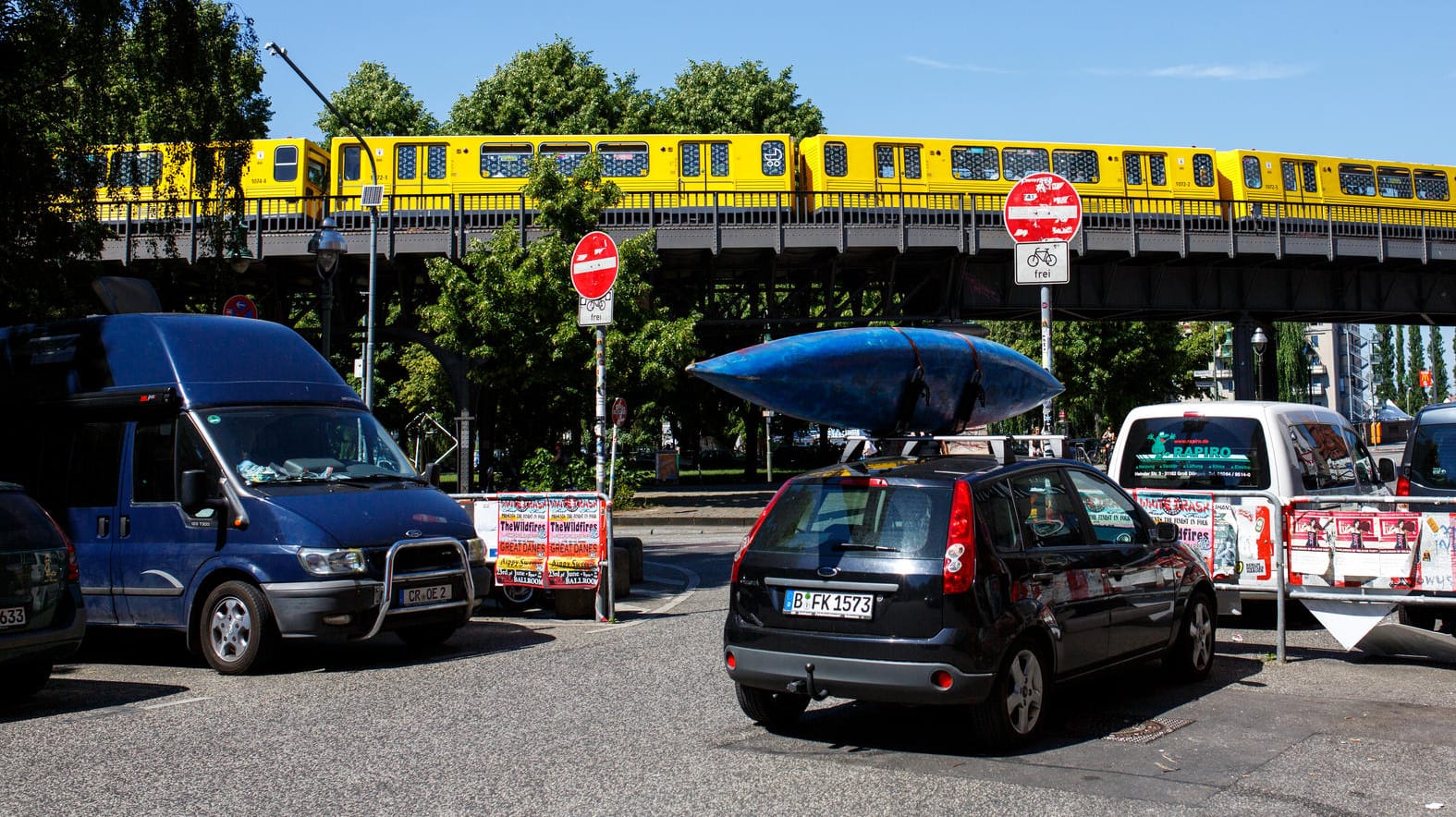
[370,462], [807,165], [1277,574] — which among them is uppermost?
[807,165]

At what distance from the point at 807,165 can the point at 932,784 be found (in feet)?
92.8

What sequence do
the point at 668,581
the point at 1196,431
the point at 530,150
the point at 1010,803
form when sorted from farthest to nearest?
the point at 530,150
the point at 668,581
the point at 1196,431
the point at 1010,803

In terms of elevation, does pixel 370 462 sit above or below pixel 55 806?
above

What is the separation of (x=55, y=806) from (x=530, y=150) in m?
28.2

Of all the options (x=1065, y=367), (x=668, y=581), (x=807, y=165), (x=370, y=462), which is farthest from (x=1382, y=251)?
(x=370, y=462)

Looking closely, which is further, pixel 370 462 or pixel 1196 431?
pixel 1196 431

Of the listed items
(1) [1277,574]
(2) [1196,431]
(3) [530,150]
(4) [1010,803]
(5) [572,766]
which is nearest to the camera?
(4) [1010,803]

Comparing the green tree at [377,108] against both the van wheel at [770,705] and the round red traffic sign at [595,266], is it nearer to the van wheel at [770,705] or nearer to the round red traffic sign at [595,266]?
the round red traffic sign at [595,266]

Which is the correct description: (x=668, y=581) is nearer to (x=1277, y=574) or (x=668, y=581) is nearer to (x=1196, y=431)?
(x=1196, y=431)

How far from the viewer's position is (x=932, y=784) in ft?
17.9

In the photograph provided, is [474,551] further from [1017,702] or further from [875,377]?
[1017,702]

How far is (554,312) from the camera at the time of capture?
28.3 m

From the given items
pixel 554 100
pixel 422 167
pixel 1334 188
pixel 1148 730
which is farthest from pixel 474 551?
pixel 554 100

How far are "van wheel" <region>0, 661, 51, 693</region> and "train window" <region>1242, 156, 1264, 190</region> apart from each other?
1314 inches
